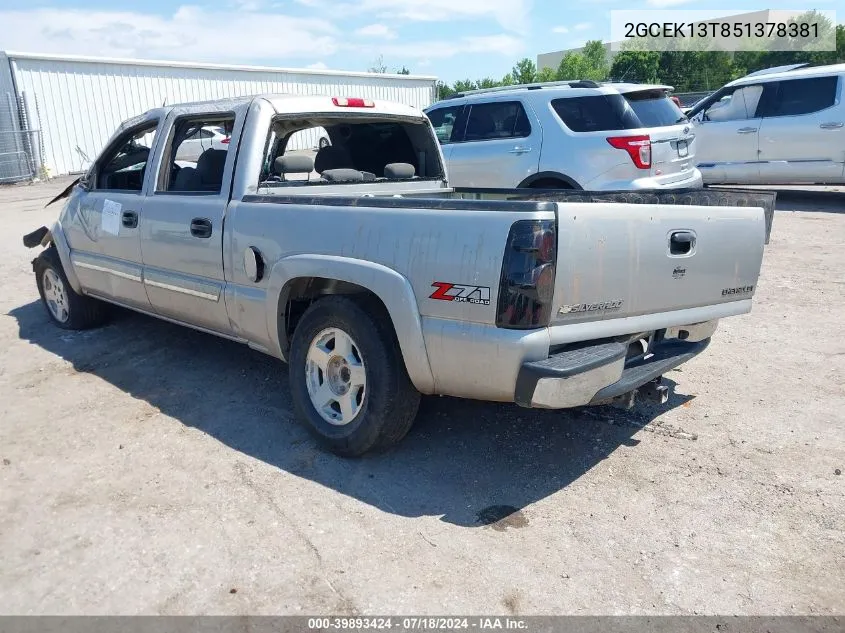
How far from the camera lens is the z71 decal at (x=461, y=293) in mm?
3098

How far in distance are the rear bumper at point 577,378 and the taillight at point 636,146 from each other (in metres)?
4.97

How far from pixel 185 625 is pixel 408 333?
150 centimetres

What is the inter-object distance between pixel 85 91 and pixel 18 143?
267 centimetres

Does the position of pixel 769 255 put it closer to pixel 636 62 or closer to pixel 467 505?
pixel 467 505

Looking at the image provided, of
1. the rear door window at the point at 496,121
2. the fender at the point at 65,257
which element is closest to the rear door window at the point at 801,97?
the rear door window at the point at 496,121

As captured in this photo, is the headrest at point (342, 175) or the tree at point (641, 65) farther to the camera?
the tree at point (641, 65)

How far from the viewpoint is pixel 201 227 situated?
4434 millimetres

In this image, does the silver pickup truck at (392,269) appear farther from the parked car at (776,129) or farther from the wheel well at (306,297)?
the parked car at (776,129)

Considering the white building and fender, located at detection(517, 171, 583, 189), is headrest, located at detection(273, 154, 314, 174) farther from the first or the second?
the white building

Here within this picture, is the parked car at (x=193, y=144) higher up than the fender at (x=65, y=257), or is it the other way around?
the parked car at (x=193, y=144)

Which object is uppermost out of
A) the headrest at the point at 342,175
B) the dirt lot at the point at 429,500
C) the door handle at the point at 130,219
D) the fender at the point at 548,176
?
the headrest at the point at 342,175

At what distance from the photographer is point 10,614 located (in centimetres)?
272

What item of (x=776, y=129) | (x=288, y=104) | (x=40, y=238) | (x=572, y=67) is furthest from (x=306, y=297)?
(x=572, y=67)

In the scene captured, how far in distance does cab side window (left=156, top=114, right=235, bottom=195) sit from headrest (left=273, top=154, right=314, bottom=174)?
1.37 ft
